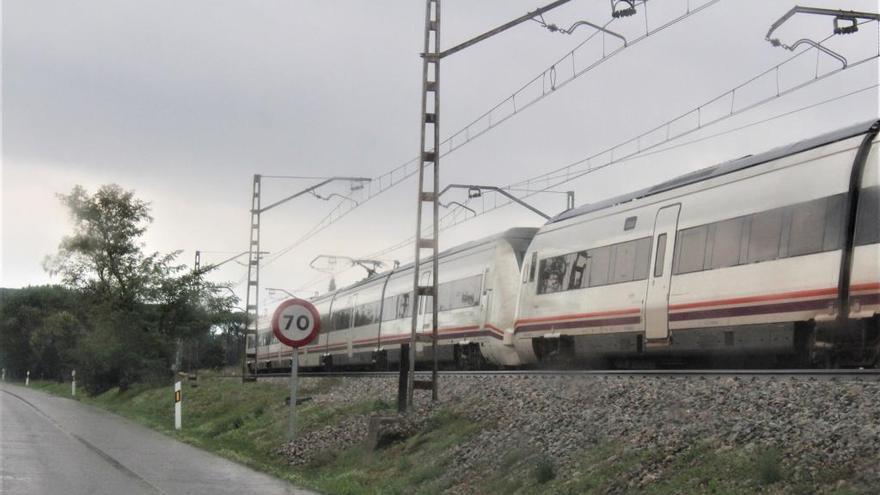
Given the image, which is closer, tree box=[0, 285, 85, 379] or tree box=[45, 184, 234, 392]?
tree box=[45, 184, 234, 392]

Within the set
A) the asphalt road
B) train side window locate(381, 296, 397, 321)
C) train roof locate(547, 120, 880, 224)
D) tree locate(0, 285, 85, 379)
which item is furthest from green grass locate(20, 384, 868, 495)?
tree locate(0, 285, 85, 379)

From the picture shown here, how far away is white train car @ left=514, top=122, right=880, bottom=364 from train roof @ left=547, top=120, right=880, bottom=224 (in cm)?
4

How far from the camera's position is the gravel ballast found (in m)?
8.65

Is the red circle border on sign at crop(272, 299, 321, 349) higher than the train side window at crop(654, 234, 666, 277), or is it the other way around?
the train side window at crop(654, 234, 666, 277)

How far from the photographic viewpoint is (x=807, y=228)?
14.5m

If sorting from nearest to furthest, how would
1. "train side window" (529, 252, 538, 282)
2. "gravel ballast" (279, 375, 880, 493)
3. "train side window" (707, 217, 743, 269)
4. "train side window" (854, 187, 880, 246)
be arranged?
"gravel ballast" (279, 375, 880, 493) → "train side window" (854, 187, 880, 246) → "train side window" (707, 217, 743, 269) → "train side window" (529, 252, 538, 282)

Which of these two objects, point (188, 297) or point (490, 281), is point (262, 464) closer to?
point (490, 281)

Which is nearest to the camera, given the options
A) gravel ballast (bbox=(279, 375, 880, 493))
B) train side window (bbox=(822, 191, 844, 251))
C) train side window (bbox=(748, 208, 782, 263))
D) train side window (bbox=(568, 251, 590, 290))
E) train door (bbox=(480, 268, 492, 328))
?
gravel ballast (bbox=(279, 375, 880, 493))

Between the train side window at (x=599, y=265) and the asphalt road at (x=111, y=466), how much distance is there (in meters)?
7.10

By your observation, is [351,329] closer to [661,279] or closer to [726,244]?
[661,279]

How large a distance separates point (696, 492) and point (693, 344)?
26.2 ft

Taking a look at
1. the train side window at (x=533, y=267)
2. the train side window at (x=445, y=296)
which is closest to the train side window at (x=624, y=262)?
the train side window at (x=533, y=267)

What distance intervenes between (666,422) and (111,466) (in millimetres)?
8308

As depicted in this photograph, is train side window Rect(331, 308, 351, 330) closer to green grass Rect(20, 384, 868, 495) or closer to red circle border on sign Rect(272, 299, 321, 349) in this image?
green grass Rect(20, 384, 868, 495)
